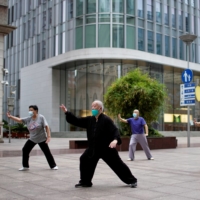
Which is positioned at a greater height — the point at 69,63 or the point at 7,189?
the point at 69,63

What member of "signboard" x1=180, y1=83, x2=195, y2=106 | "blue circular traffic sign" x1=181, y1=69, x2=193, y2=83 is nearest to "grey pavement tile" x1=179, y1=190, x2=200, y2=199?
"signboard" x1=180, y1=83, x2=195, y2=106

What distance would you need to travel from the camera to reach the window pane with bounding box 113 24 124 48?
36812mm

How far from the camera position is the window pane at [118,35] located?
36812 mm

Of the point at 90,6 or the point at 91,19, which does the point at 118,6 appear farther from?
the point at 91,19

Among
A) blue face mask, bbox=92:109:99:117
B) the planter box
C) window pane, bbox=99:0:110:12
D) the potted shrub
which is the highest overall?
window pane, bbox=99:0:110:12

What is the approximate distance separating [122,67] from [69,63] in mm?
5938

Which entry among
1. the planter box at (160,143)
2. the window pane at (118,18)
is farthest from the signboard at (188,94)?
the window pane at (118,18)

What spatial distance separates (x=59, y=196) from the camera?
5.84 metres

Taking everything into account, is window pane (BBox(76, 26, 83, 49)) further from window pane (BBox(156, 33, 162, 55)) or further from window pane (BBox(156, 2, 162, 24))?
window pane (BBox(156, 2, 162, 24))

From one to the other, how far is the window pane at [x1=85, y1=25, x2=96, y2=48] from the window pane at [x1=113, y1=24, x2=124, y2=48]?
210cm

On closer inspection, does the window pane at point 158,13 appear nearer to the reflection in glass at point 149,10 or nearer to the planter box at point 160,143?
the reflection in glass at point 149,10

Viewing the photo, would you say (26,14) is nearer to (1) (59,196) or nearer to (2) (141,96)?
(2) (141,96)

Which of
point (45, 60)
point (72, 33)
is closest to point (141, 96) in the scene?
point (72, 33)

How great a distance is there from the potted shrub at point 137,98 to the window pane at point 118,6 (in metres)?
19.8
